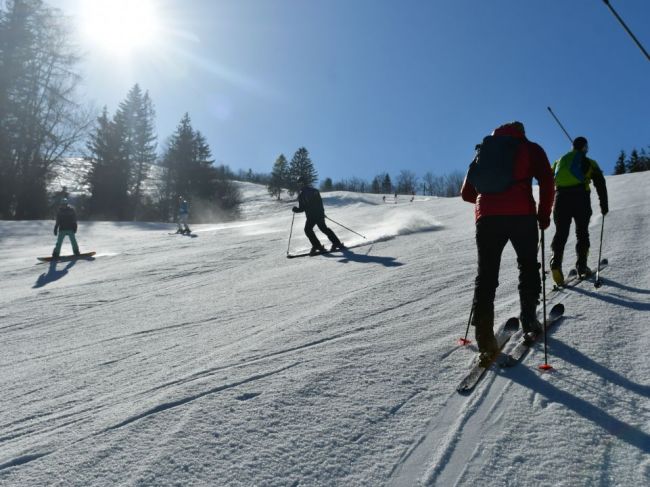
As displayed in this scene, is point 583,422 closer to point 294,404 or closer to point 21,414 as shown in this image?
point 294,404

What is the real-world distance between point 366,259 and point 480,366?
6127mm

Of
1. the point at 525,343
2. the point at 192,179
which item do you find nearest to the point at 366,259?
the point at 525,343

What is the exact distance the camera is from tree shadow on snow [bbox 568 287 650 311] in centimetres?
450

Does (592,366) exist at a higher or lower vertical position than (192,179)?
lower

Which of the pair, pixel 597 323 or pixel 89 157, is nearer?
pixel 597 323

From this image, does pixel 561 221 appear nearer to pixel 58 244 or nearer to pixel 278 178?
pixel 58 244

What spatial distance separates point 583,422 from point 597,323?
6.25 feet

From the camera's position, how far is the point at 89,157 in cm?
4072

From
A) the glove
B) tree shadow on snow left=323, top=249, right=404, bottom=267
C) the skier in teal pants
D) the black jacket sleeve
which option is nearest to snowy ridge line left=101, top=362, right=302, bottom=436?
the glove

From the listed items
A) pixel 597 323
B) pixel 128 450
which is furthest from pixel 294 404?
pixel 597 323

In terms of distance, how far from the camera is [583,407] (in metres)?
2.71

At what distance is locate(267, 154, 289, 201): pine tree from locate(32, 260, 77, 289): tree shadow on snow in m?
65.5

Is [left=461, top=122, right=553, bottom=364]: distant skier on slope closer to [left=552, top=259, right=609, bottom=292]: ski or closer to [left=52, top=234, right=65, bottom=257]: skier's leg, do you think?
[left=552, top=259, right=609, bottom=292]: ski

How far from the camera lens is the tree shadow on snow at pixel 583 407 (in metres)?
2.37
